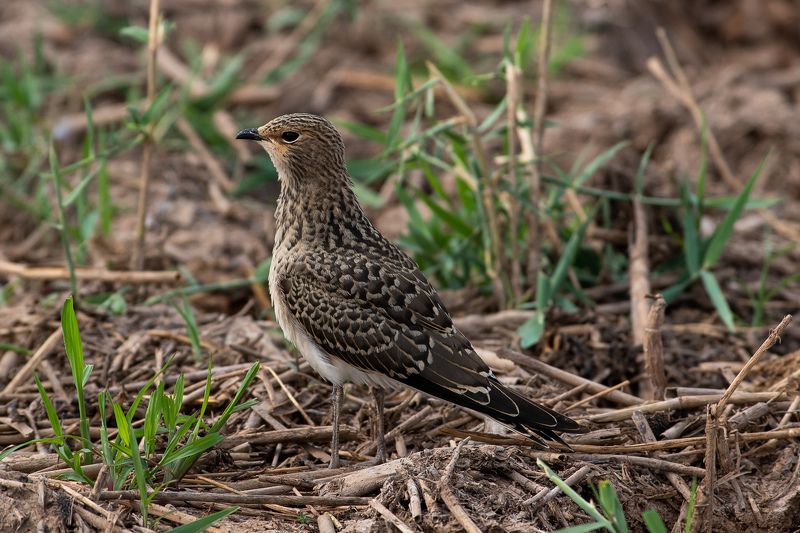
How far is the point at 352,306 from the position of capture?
16.0 ft

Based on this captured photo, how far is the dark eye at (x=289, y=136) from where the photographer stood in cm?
524

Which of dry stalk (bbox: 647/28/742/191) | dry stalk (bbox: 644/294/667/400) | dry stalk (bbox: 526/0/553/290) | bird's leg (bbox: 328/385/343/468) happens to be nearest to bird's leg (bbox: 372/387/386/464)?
bird's leg (bbox: 328/385/343/468)

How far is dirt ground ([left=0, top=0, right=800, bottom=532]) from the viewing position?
173 inches

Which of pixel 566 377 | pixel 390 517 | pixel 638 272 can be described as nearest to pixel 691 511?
pixel 390 517

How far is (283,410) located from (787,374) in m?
2.30

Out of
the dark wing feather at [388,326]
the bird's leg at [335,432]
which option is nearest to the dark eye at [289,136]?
the dark wing feather at [388,326]

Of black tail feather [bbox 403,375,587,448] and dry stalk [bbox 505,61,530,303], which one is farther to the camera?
dry stalk [bbox 505,61,530,303]

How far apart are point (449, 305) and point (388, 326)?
55.0 inches

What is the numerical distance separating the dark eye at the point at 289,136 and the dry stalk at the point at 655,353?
177 cm

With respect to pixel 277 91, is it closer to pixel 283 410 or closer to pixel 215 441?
pixel 283 410

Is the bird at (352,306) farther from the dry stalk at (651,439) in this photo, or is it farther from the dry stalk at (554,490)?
the dry stalk at (651,439)

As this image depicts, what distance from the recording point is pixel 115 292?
6.25 meters

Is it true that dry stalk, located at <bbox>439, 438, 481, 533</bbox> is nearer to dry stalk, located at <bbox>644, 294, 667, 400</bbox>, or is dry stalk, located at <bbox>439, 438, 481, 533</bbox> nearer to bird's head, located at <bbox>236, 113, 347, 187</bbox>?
dry stalk, located at <bbox>644, 294, 667, 400</bbox>

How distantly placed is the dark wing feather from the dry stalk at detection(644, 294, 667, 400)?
0.74 m
